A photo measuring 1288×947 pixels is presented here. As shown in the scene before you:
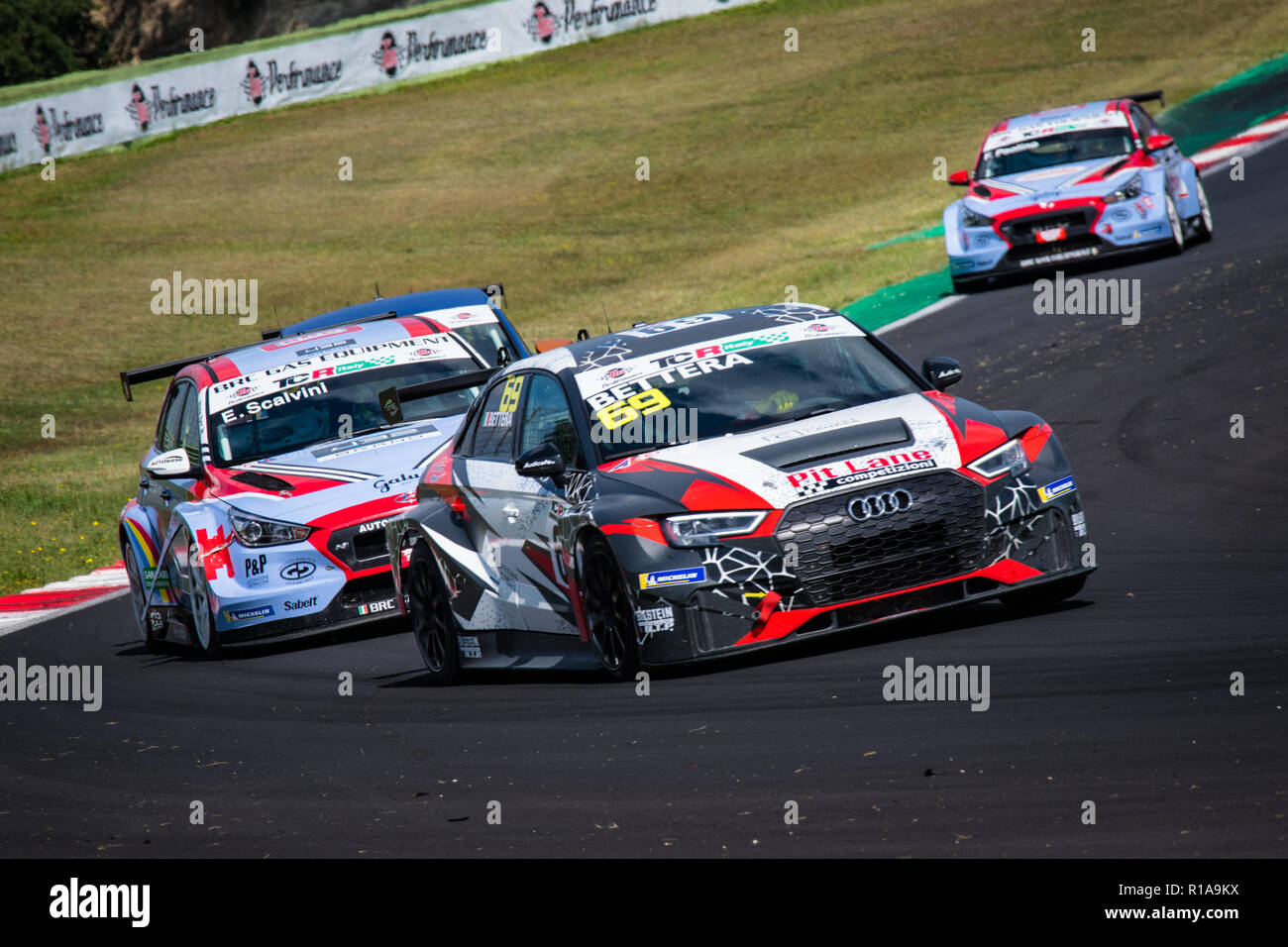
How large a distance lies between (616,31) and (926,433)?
160 feet

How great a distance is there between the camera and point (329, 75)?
52062 mm

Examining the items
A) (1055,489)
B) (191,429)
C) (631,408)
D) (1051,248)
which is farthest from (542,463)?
(1051,248)

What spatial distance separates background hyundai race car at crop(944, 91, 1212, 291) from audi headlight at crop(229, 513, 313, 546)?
1140 cm

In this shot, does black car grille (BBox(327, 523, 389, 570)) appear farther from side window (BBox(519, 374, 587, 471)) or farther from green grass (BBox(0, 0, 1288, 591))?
green grass (BBox(0, 0, 1288, 591))

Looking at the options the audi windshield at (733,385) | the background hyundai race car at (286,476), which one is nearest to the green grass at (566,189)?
the background hyundai race car at (286,476)

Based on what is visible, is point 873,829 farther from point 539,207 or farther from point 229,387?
point 539,207

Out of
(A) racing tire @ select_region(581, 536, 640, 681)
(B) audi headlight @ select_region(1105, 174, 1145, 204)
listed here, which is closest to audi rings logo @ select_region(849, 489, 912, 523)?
(A) racing tire @ select_region(581, 536, 640, 681)

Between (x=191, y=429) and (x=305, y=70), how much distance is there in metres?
41.2

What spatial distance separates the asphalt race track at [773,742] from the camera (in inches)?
216

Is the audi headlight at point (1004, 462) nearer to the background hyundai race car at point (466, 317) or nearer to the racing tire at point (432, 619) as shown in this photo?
the racing tire at point (432, 619)

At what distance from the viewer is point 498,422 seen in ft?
31.8

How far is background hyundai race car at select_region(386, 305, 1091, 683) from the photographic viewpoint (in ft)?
25.8

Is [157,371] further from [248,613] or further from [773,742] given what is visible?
[773,742]
